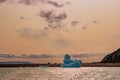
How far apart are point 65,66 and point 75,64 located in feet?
23.0

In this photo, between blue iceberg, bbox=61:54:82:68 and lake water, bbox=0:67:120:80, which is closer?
lake water, bbox=0:67:120:80

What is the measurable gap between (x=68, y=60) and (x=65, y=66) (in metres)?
3.79

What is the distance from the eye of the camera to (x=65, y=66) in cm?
16375

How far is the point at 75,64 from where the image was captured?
519 ft

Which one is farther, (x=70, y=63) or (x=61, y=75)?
(x=70, y=63)

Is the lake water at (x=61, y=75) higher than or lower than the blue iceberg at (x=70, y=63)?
lower

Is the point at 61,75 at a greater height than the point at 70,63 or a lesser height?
lesser

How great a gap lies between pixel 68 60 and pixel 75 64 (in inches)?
182

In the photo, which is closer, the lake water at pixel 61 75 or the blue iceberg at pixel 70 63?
the lake water at pixel 61 75

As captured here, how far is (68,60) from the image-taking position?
161500 millimetres

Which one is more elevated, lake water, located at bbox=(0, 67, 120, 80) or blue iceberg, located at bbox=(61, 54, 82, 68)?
blue iceberg, located at bbox=(61, 54, 82, 68)
